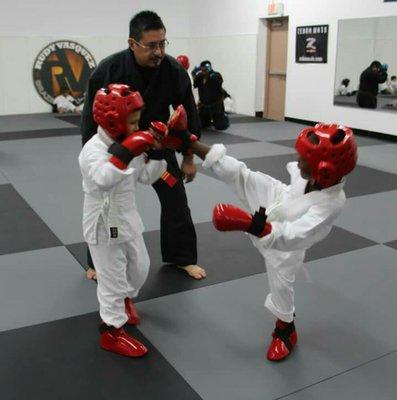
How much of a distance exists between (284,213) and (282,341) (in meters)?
0.72

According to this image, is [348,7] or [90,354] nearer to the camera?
[90,354]

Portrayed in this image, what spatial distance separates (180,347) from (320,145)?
1271 mm

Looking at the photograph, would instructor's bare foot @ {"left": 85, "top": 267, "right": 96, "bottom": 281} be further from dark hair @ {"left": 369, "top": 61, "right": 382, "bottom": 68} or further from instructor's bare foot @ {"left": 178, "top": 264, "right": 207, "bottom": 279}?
dark hair @ {"left": 369, "top": 61, "right": 382, "bottom": 68}

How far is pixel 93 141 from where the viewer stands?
2.17 metres

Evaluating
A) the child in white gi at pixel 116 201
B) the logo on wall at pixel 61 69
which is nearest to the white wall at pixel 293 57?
the logo on wall at pixel 61 69

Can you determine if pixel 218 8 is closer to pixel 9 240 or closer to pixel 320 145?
pixel 9 240

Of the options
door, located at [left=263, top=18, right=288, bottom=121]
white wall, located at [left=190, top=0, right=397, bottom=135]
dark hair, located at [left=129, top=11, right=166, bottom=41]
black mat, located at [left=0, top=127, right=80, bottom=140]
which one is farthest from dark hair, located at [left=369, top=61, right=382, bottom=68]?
dark hair, located at [left=129, top=11, right=166, bottom=41]

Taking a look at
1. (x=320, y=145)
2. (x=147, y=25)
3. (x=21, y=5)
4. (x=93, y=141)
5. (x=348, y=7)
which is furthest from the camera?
(x=21, y=5)

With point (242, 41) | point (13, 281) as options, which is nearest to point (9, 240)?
point (13, 281)

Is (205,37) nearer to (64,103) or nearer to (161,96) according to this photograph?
(64,103)

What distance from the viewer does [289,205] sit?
212 cm

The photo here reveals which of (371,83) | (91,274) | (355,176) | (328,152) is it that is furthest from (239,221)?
(371,83)

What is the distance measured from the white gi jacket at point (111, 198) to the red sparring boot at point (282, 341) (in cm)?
86

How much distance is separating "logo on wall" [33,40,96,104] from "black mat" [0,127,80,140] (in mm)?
2880
